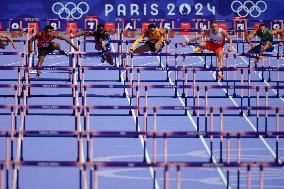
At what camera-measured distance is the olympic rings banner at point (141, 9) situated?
32125 millimetres

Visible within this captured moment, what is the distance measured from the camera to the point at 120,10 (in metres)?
32.3

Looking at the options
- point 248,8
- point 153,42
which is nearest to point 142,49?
point 153,42

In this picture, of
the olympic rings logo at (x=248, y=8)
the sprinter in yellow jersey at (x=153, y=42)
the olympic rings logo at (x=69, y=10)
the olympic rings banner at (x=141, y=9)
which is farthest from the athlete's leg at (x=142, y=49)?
the olympic rings logo at (x=248, y=8)

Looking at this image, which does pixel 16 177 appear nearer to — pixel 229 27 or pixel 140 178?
pixel 140 178

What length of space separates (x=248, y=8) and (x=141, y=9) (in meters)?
3.83

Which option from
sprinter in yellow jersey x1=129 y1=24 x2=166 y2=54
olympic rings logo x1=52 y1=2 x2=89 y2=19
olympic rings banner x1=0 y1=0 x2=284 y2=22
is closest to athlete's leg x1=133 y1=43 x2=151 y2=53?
sprinter in yellow jersey x1=129 y1=24 x2=166 y2=54

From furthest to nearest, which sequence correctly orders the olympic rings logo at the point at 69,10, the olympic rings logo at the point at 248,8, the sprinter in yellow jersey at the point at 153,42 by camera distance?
the olympic rings logo at the point at 248,8
the olympic rings logo at the point at 69,10
the sprinter in yellow jersey at the point at 153,42

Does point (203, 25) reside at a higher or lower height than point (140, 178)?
higher

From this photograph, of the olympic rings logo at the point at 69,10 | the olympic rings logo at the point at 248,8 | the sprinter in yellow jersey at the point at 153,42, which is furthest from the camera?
the olympic rings logo at the point at 248,8

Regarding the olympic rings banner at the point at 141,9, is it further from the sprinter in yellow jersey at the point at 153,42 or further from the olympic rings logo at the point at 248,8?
the sprinter in yellow jersey at the point at 153,42

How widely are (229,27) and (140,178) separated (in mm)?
18925

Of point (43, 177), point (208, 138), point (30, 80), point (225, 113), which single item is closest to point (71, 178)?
point (43, 177)

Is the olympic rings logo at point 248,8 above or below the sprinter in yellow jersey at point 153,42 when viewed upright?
above

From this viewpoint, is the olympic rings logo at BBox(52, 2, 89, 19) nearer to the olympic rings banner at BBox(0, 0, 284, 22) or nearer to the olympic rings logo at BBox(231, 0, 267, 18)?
the olympic rings banner at BBox(0, 0, 284, 22)
